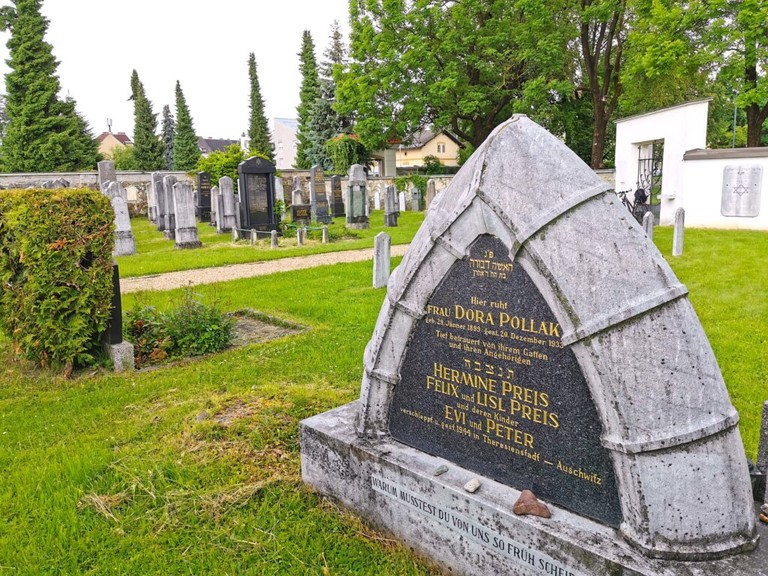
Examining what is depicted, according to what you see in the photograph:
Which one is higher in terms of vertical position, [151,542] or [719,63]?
[719,63]

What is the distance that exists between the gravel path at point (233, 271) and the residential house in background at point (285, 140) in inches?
2098

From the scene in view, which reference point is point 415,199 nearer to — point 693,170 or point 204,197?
point 204,197

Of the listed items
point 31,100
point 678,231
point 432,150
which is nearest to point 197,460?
point 678,231

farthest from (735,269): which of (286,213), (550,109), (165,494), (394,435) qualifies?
(550,109)

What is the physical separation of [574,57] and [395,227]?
1724cm

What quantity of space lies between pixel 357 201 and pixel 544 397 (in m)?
19.8

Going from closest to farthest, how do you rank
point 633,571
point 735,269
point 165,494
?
point 633,571
point 165,494
point 735,269

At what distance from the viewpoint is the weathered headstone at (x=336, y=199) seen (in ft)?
92.1

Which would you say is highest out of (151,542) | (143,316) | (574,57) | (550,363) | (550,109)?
(574,57)

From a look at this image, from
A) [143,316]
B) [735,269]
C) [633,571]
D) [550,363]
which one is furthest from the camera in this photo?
[735,269]

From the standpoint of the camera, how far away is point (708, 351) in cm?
223

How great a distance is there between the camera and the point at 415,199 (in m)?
33.0

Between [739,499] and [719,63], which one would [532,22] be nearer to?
[719,63]

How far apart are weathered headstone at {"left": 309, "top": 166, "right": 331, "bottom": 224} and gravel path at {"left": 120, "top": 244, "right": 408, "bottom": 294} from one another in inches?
273
